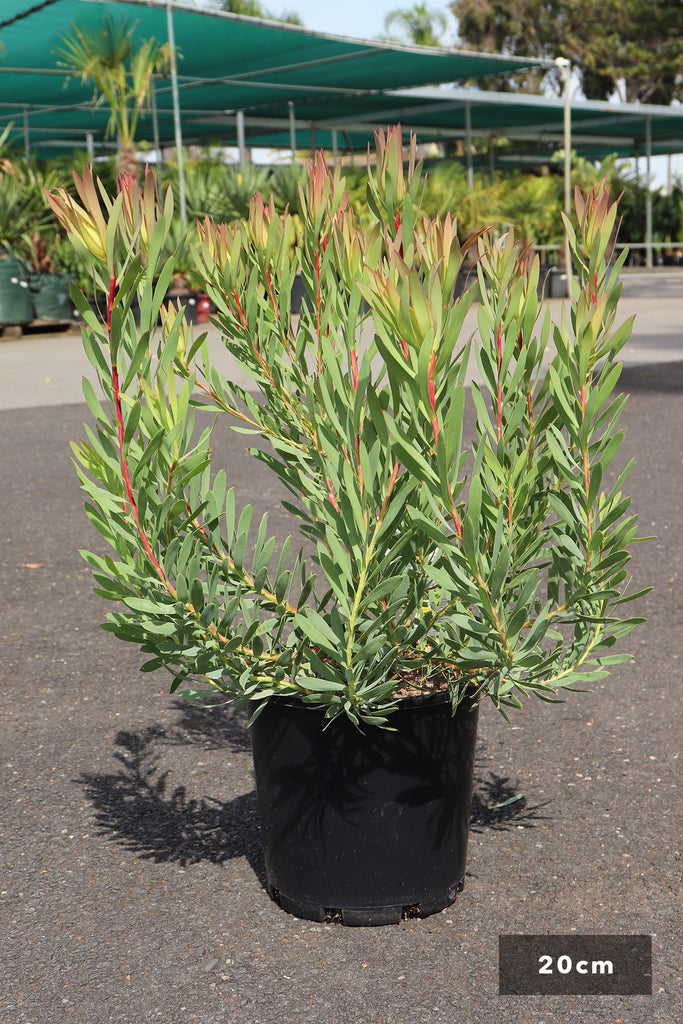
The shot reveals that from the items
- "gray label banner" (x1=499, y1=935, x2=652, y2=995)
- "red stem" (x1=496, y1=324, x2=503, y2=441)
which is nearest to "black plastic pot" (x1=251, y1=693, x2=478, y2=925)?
"gray label banner" (x1=499, y1=935, x2=652, y2=995)

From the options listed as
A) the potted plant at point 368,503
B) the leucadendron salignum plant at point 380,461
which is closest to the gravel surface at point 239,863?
the potted plant at point 368,503

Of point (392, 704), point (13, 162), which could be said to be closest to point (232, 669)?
point (392, 704)

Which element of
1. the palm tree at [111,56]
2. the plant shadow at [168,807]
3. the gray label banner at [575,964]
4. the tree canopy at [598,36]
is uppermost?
the tree canopy at [598,36]

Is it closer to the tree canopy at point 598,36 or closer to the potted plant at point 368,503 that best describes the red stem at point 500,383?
the potted plant at point 368,503

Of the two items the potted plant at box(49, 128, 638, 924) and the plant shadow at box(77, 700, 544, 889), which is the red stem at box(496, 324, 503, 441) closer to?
the potted plant at box(49, 128, 638, 924)

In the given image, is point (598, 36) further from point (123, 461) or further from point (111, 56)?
point (123, 461)

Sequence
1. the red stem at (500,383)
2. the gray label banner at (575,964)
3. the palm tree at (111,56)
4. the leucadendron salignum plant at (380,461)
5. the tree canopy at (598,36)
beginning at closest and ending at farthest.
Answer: the leucadendron salignum plant at (380,461), the red stem at (500,383), the gray label banner at (575,964), the palm tree at (111,56), the tree canopy at (598,36)

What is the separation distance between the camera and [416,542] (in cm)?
233

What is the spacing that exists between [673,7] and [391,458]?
48.8 meters

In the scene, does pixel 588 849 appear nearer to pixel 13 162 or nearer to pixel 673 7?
pixel 13 162

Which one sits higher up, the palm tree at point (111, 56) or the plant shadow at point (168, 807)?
the palm tree at point (111, 56)

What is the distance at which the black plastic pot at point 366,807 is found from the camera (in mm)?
2402

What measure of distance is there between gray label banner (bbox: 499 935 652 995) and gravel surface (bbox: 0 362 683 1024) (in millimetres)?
30

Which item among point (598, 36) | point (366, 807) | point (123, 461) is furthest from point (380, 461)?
point (598, 36)
